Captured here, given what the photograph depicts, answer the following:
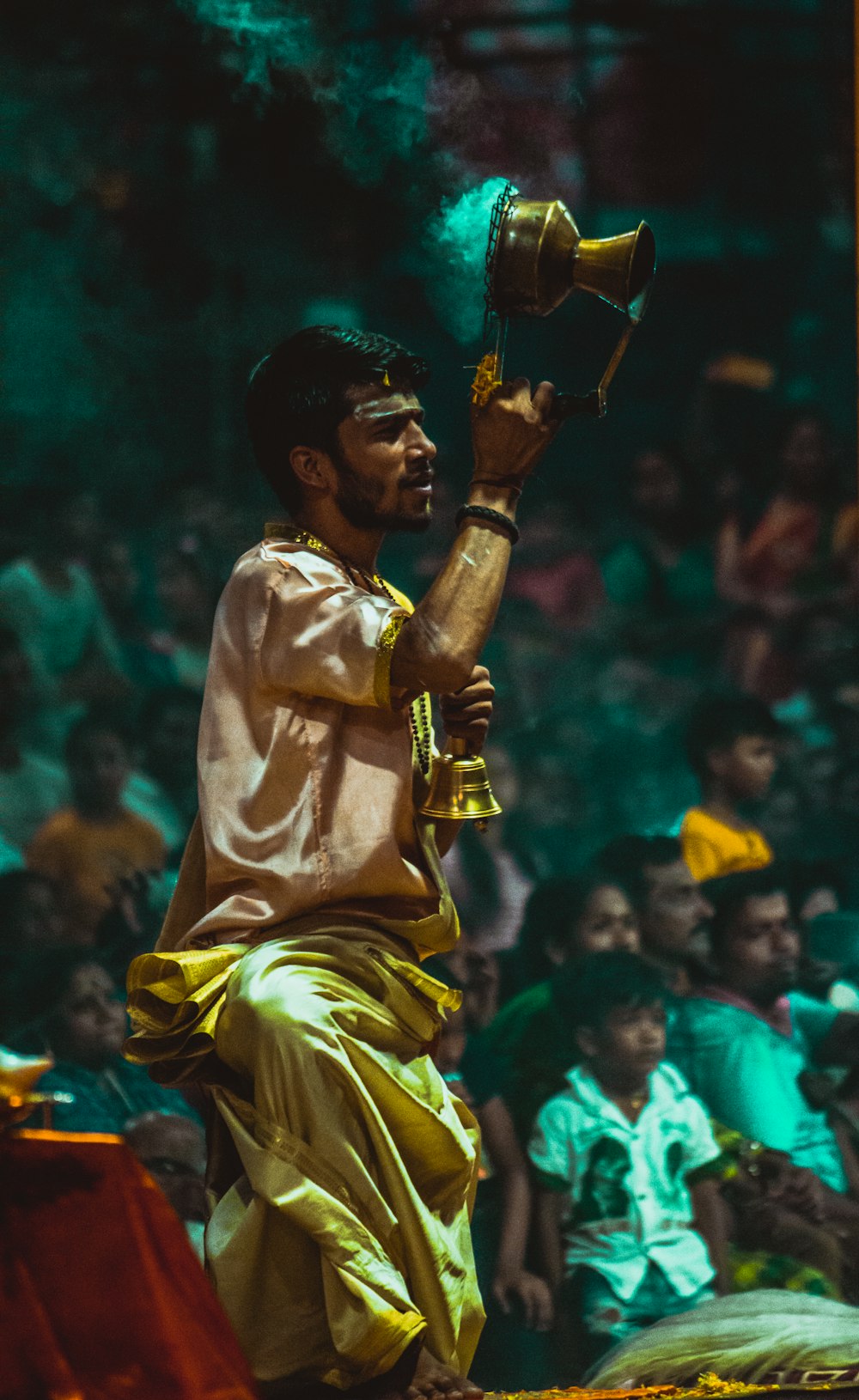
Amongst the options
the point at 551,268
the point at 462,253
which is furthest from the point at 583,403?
the point at 462,253

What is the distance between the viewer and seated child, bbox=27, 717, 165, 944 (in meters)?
5.50

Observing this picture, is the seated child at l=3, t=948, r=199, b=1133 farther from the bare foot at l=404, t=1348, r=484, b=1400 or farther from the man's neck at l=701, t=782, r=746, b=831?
the bare foot at l=404, t=1348, r=484, b=1400

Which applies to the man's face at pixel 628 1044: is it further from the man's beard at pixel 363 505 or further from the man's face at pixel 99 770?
the man's beard at pixel 363 505

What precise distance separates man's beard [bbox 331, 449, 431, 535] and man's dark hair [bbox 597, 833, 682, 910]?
8.73 feet

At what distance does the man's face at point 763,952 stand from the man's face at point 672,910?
104mm

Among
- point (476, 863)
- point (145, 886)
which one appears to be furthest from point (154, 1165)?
point (476, 863)

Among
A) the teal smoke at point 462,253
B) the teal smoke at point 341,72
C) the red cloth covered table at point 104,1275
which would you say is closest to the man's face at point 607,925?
the teal smoke at point 341,72

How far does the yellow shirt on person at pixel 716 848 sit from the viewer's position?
5.66 m

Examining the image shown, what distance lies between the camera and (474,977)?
545 cm

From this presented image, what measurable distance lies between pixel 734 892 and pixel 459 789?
9.41ft

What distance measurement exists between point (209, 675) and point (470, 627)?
1.50 feet

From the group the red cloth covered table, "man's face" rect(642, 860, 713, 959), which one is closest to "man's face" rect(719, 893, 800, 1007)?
"man's face" rect(642, 860, 713, 959)

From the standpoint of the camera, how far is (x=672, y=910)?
5.62 metres

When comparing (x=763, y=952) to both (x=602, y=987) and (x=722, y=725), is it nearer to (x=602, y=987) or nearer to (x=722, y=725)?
(x=602, y=987)
